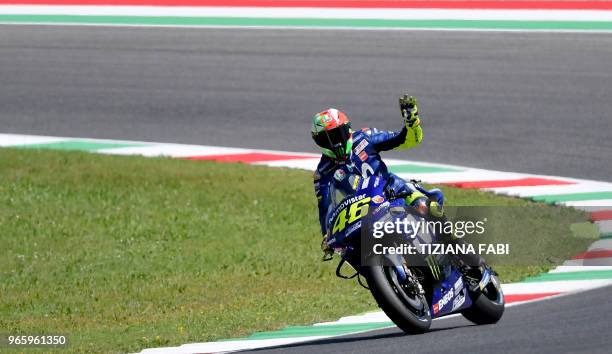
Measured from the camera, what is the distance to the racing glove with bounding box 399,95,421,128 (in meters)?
9.74

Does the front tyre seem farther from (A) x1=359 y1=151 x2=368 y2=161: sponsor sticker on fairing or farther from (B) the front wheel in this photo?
(A) x1=359 y1=151 x2=368 y2=161: sponsor sticker on fairing

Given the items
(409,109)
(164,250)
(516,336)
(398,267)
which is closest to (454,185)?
(164,250)

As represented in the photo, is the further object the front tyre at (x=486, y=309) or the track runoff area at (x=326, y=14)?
the track runoff area at (x=326, y=14)

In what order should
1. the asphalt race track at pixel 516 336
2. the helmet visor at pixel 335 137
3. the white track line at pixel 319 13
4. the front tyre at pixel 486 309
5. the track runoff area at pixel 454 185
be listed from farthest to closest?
the white track line at pixel 319 13, the track runoff area at pixel 454 185, the front tyre at pixel 486 309, the helmet visor at pixel 335 137, the asphalt race track at pixel 516 336

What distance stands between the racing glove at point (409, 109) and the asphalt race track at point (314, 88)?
6.41 metres

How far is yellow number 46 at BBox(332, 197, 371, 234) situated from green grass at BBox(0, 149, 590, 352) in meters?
1.67

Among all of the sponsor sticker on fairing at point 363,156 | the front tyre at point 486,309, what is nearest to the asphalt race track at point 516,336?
the front tyre at point 486,309

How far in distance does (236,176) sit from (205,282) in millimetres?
3749

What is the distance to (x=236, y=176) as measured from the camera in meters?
16.4

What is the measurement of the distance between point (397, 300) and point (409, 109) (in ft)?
4.49

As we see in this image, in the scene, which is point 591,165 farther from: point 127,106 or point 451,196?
point 127,106

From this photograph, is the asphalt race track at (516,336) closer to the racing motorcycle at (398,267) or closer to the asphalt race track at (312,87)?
the racing motorcycle at (398,267)

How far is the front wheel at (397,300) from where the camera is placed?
9.28 m

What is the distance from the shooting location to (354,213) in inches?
370
